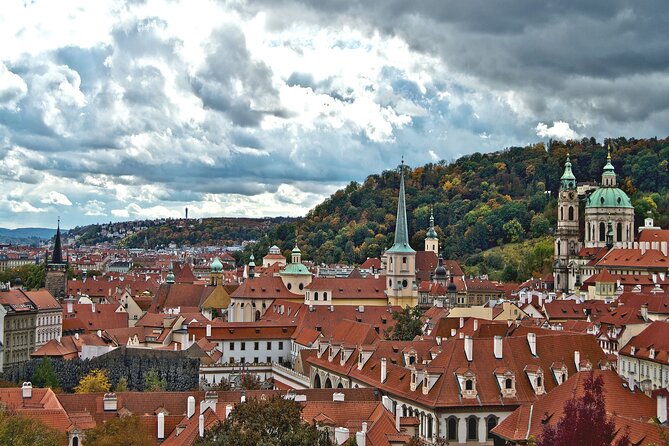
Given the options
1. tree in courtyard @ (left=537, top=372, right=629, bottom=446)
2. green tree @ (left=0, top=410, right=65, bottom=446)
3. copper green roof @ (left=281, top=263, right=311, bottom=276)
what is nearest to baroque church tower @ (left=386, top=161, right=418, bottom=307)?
copper green roof @ (left=281, top=263, right=311, bottom=276)

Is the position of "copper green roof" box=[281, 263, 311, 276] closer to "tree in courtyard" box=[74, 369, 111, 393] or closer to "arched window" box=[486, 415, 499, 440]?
"tree in courtyard" box=[74, 369, 111, 393]

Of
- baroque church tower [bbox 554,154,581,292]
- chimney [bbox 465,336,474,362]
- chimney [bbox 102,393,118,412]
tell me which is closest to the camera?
chimney [bbox 102,393,118,412]

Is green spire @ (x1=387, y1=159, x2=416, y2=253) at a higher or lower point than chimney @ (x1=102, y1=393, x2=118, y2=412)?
Answer: higher

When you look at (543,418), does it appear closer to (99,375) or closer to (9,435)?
(9,435)

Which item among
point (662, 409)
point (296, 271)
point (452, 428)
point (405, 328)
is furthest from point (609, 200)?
point (662, 409)

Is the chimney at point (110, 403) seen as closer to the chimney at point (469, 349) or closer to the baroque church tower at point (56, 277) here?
the chimney at point (469, 349)

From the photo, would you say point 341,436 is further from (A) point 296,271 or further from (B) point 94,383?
(A) point 296,271

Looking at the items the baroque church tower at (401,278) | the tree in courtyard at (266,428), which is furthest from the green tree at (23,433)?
the baroque church tower at (401,278)
